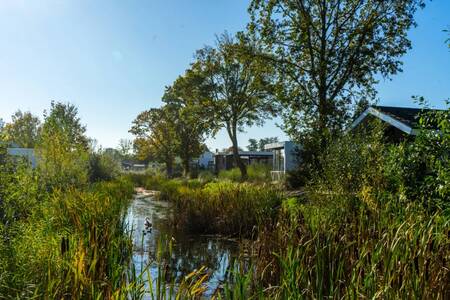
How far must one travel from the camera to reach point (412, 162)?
7.03 m

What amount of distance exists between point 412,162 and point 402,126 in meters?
7.26

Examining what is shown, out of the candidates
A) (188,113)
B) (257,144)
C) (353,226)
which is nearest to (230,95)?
(188,113)

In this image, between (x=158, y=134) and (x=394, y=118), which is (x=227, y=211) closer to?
(x=394, y=118)

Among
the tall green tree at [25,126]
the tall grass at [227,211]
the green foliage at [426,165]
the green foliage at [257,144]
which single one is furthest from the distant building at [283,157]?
the green foliage at [257,144]

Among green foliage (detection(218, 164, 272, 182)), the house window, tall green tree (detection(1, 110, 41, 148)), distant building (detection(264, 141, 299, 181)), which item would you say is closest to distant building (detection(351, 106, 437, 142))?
green foliage (detection(218, 164, 272, 182))

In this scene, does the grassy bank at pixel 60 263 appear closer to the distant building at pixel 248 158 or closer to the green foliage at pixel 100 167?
the green foliage at pixel 100 167

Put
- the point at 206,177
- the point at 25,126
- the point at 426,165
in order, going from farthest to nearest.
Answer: the point at 25,126 → the point at 206,177 → the point at 426,165

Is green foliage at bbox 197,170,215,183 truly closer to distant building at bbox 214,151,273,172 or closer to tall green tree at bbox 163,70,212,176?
tall green tree at bbox 163,70,212,176

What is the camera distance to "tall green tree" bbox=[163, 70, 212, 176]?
29.4 metres

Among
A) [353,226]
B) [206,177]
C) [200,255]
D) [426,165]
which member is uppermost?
[426,165]

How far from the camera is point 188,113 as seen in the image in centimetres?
2995

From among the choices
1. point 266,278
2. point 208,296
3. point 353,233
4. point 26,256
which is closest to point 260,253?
point 266,278

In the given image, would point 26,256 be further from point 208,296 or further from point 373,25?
point 373,25

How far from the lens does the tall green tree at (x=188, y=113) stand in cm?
2944
